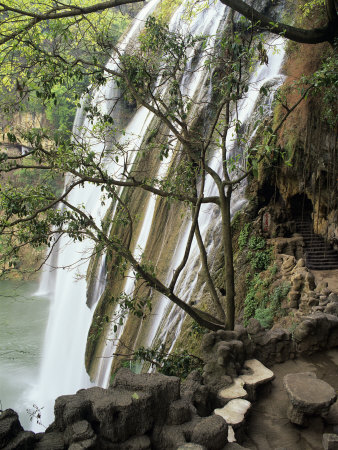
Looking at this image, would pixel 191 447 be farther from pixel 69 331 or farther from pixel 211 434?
pixel 69 331

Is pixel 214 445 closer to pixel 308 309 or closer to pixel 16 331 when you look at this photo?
pixel 308 309

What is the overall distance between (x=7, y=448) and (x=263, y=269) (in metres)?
6.04

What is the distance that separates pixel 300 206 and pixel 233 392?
5.48 metres

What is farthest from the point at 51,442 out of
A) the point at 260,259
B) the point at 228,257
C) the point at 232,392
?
the point at 260,259

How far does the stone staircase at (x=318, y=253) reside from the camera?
26.9 ft

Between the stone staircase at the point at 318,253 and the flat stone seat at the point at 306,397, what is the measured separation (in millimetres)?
4512

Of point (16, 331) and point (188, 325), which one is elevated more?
point (188, 325)

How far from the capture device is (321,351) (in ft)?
17.4

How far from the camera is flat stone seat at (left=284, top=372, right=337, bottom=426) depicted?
370cm

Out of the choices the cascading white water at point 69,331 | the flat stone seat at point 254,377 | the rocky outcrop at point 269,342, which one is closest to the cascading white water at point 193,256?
the cascading white water at point 69,331

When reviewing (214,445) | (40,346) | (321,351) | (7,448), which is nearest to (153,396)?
(214,445)

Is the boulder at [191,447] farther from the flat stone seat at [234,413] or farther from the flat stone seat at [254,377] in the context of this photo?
the flat stone seat at [254,377]

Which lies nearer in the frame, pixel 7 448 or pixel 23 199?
pixel 7 448

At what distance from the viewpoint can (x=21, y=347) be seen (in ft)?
44.4
